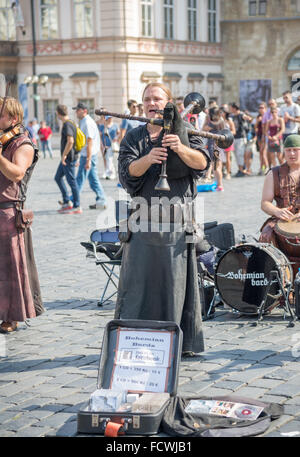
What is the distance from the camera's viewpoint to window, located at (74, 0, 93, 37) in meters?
36.4

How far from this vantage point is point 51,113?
37438mm

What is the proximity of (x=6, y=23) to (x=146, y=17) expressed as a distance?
6.54m

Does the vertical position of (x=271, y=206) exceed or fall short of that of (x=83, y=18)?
it falls short

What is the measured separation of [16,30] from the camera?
3828cm

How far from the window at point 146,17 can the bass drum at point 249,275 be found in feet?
104

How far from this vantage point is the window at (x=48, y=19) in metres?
37.2

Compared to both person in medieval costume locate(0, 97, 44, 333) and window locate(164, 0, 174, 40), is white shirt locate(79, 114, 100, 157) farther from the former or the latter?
window locate(164, 0, 174, 40)

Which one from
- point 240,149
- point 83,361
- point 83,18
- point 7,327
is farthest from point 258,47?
point 83,361

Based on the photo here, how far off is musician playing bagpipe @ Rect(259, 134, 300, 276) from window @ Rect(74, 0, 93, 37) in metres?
30.4

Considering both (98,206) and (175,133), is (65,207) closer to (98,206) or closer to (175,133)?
(98,206)

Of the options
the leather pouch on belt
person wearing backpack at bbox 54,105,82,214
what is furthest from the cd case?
person wearing backpack at bbox 54,105,82,214

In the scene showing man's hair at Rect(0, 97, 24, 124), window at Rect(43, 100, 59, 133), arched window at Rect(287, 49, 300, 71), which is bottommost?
man's hair at Rect(0, 97, 24, 124)
